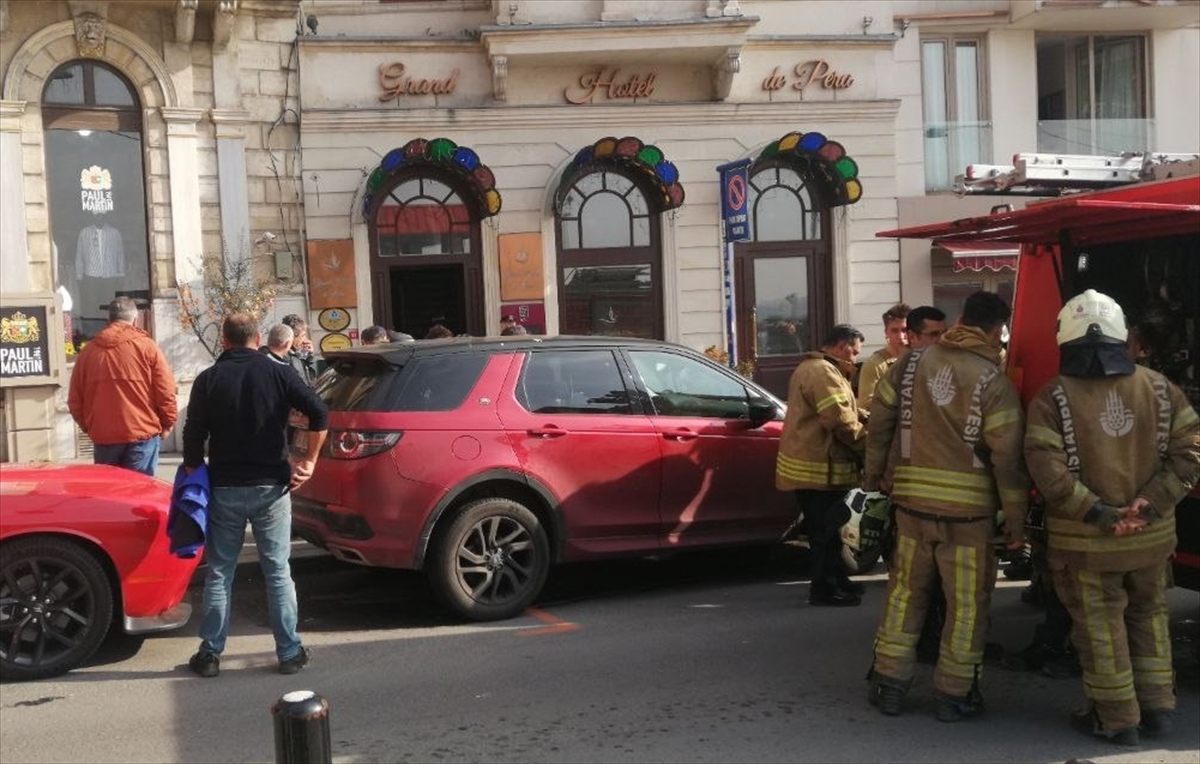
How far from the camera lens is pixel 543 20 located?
1584 centimetres

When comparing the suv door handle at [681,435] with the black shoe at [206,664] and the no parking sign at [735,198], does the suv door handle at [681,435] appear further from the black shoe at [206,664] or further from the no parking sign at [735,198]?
the no parking sign at [735,198]

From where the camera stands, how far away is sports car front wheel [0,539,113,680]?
5.96 m

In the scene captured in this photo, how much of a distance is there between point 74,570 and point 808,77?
42.8 feet

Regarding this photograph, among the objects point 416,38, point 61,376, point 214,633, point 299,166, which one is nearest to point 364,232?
point 299,166

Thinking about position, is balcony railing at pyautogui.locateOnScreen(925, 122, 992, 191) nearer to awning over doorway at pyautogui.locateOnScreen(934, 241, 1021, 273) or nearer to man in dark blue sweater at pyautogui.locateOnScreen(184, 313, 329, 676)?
awning over doorway at pyautogui.locateOnScreen(934, 241, 1021, 273)

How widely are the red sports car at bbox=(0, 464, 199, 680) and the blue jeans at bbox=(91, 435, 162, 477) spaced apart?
1.87 meters

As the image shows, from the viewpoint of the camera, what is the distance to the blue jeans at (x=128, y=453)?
8.27 metres

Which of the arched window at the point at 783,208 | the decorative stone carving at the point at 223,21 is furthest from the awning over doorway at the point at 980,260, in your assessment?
the decorative stone carving at the point at 223,21

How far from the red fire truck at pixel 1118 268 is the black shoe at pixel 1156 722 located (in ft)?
2.32

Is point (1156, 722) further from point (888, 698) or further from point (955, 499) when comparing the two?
point (955, 499)

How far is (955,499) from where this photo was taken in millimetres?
5133

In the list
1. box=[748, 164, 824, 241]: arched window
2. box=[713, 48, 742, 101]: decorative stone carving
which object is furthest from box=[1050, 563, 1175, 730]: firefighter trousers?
box=[748, 164, 824, 241]: arched window

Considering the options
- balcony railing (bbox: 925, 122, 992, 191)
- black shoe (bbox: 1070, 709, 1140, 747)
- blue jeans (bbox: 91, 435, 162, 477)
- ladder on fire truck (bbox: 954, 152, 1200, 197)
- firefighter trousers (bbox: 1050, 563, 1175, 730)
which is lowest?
black shoe (bbox: 1070, 709, 1140, 747)

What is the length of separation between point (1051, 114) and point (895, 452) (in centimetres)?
1465
